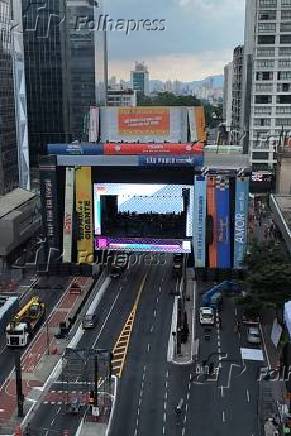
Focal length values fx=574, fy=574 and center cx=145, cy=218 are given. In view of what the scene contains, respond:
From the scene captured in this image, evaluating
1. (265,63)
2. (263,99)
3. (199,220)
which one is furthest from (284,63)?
(199,220)

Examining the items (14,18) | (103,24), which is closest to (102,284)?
(103,24)

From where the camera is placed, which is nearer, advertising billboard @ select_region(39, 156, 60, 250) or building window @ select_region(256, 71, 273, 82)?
advertising billboard @ select_region(39, 156, 60, 250)

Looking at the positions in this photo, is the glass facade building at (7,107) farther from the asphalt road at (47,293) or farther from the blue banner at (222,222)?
the blue banner at (222,222)

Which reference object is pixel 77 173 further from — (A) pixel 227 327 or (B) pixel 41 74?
(B) pixel 41 74

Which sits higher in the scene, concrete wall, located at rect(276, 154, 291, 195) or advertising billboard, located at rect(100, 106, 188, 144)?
advertising billboard, located at rect(100, 106, 188, 144)

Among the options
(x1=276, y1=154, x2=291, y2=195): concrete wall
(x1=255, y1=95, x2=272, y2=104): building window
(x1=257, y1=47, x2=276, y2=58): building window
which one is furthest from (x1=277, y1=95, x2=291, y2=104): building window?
(x1=276, y1=154, x2=291, y2=195): concrete wall

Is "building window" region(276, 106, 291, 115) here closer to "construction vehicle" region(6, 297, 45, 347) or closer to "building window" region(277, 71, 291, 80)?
"building window" region(277, 71, 291, 80)

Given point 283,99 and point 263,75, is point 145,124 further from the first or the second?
point 283,99
